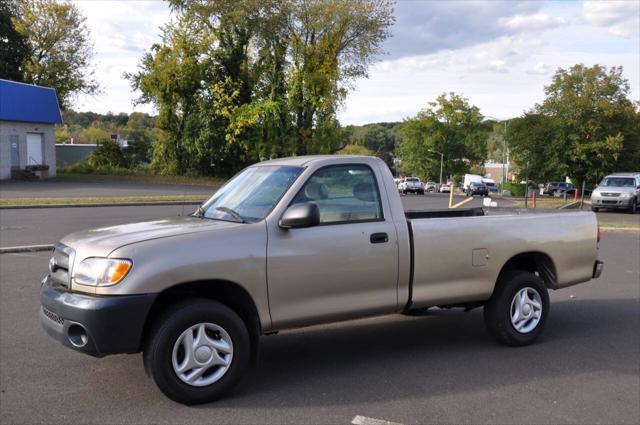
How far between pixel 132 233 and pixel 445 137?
90876 mm

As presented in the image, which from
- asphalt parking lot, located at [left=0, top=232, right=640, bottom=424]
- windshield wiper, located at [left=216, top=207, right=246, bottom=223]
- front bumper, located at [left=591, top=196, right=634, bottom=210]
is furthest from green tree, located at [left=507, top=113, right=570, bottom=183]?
windshield wiper, located at [left=216, top=207, right=246, bottom=223]

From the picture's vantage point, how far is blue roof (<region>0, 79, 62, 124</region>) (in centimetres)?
3556

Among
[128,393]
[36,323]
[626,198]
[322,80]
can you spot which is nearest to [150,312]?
[128,393]

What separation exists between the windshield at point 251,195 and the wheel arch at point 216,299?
57cm

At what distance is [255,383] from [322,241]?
Answer: 4.19 feet

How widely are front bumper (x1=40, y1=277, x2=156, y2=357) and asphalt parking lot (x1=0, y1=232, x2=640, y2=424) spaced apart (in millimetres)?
501

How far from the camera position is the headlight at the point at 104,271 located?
4203 millimetres

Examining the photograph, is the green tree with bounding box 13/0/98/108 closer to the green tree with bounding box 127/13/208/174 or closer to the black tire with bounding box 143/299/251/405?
the green tree with bounding box 127/13/208/174

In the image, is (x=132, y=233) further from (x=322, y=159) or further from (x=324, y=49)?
(x=324, y=49)

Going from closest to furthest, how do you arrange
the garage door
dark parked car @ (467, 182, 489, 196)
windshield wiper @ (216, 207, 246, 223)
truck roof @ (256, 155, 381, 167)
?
windshield wiper @ (216, 207, 246, 223) < truck roof @ (256, 155, 381, 167) < the garage door < dark parked car @ (467, 182, 489, 196)

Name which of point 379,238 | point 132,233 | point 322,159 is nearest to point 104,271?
point 132,233

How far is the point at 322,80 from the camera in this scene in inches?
1724

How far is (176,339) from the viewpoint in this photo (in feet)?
14.3

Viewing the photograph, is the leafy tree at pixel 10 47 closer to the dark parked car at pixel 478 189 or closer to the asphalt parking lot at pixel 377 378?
the dark parked car at pixel 478 189
